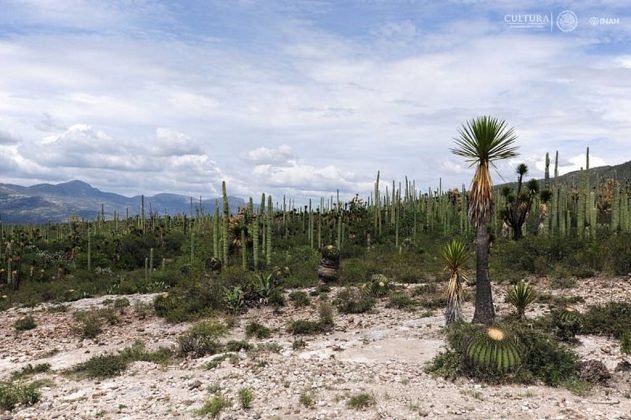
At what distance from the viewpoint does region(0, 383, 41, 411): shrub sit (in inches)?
359

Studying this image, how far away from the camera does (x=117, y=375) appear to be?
34.8 ft

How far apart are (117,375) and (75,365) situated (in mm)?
1826

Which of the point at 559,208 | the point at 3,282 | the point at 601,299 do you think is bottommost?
the point at 3,282

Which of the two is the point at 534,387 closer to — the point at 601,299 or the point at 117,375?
the point at 601,299

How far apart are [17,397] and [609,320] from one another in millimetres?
13630

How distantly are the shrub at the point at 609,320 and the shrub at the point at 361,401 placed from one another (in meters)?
6.63

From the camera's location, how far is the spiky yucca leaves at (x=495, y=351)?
9188 millimetres

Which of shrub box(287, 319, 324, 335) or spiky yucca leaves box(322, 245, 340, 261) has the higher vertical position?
spiky yucca leaves box(322, 245, 340, 261)

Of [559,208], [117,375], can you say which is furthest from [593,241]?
[117,375]

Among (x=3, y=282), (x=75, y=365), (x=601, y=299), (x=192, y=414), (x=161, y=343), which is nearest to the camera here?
(x=192, y=414)

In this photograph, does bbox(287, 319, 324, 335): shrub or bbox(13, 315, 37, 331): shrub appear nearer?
bbox(287, 319, 324, 335): shrub

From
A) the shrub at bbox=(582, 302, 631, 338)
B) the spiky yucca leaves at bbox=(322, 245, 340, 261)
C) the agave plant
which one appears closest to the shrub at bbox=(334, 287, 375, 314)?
the agave plant

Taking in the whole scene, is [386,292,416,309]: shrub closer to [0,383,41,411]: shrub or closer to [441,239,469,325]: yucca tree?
[441,239,469,325]: yucca tree

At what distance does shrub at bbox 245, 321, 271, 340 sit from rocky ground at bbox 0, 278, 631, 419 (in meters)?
0.28
